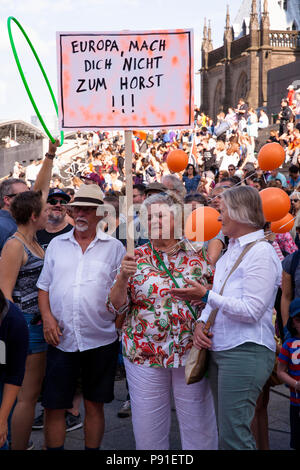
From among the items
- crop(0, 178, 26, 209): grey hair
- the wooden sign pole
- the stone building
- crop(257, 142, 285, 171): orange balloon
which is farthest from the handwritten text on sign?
the stone building

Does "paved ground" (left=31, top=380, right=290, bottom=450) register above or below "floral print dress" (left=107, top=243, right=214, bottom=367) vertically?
below

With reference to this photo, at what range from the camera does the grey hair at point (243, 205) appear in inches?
124

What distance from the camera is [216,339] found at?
3.20 meters

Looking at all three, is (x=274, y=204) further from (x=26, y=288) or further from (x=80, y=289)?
(x=26, y=288)

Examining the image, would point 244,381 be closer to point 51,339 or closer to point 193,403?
point 193,403

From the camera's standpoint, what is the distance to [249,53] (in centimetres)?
5484

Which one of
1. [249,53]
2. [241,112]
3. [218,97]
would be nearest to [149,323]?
[241,112]

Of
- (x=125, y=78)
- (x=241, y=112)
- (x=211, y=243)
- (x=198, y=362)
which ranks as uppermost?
(x=241, y=112)

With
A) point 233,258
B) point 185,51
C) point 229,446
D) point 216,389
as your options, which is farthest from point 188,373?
point 185,51

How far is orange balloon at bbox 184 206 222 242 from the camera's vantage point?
16.2 ft

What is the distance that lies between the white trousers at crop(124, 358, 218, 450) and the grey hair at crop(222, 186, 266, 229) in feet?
3.05

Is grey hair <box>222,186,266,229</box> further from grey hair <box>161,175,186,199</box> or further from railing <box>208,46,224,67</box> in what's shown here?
railing <box>208,46,224,67</box>

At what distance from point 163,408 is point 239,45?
5823cm

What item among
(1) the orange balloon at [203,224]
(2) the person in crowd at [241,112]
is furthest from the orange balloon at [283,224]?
(2) the person in crowd at [241,112]
